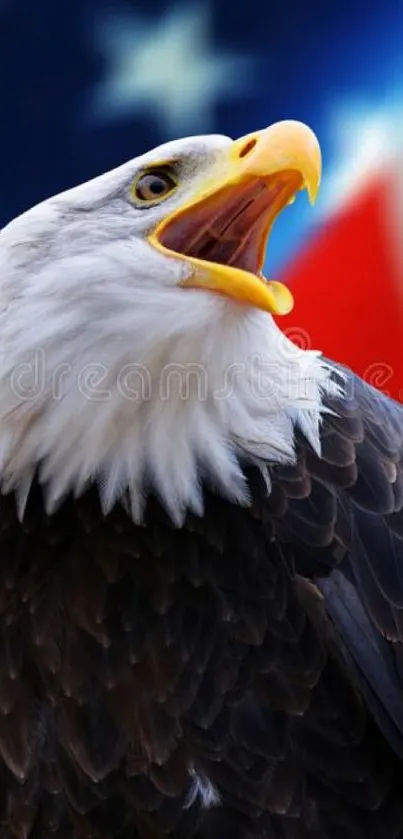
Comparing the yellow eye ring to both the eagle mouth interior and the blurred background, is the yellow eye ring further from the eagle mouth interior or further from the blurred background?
the blurred background

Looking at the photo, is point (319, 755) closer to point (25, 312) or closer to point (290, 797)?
point (290, 797)

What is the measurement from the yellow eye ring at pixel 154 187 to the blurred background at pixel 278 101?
92 cm

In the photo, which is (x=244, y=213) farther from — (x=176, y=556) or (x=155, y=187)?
(x=176, y=556)

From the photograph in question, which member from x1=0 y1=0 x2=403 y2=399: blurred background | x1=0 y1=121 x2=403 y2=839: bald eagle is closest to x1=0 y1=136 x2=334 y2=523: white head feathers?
x1=0 y1=121 x2=403 y2=839: bald eagle

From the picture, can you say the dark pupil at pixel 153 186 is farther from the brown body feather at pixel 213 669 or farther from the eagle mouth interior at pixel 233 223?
the brown body feather at pixel 213 669

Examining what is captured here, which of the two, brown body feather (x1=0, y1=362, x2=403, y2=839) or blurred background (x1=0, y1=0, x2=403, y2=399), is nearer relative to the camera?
brown body feather (x1=0, y1=362, x2=403, y2=839)

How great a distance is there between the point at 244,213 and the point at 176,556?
329 mm

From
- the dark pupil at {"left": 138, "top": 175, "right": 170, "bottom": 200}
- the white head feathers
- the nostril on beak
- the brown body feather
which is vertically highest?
the nostril on beak

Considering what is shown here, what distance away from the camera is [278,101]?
70.8 inches

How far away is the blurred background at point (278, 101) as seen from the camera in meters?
1.77

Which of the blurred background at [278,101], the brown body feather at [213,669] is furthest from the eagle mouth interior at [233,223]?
the blurred background at [278,101]

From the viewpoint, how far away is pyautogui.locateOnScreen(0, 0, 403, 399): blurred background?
1.77 meters

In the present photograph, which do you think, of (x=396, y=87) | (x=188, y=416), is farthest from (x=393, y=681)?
(x=396, y=87)

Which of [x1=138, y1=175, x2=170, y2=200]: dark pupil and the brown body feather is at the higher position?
[x1=138, y1=175, x2=170, y2=200]: dark pupil
